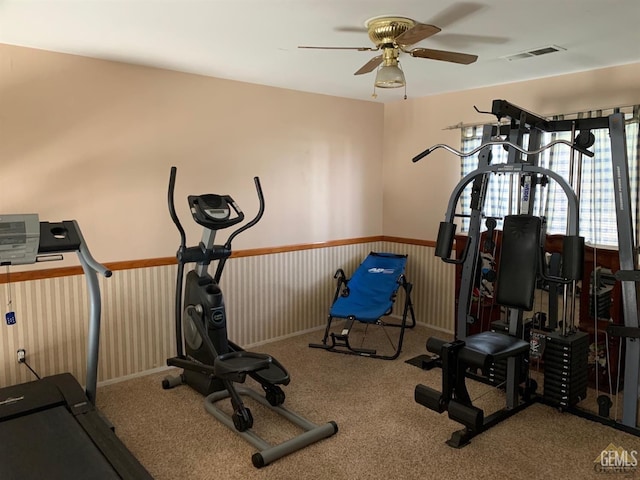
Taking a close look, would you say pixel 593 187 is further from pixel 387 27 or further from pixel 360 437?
pixel 360 437

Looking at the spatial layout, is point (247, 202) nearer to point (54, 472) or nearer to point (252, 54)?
point (252, 54)

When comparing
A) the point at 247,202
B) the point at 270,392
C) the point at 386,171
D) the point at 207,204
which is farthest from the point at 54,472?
the point at 386,171

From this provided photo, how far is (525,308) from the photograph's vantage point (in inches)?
118

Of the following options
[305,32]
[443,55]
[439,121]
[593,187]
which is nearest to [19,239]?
[305,32]

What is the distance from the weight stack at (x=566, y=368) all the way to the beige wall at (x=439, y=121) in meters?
1.77

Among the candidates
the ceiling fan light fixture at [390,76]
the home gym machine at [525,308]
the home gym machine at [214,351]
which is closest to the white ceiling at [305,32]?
the ceiling fan light fixture at [390,76]

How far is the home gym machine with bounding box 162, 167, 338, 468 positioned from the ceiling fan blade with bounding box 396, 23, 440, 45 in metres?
1.41

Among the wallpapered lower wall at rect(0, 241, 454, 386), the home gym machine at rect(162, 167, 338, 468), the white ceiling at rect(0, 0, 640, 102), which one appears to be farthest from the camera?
the wallpapered lower wall at rect(0, 241, 454, 386)

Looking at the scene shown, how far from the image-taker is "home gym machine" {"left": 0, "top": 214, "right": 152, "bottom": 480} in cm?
209

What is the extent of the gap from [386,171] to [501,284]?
2373 millimetres

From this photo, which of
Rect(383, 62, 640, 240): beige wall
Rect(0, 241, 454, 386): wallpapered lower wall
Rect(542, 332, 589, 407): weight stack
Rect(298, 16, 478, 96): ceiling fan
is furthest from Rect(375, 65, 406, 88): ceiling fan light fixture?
Rect(0, 241, 454, 386): wallpapered lower wall

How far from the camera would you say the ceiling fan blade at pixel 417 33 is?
217 cm

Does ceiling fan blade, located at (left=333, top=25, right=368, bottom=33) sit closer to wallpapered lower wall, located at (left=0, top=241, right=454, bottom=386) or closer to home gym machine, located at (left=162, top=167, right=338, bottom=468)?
home gym machine, located at (left=162, top=167, right=338, bottom=468)

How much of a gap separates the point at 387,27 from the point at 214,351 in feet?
7.06
